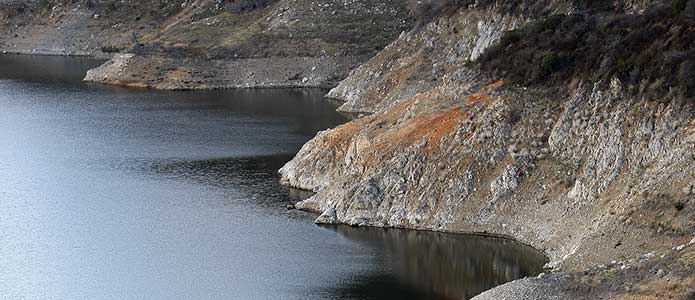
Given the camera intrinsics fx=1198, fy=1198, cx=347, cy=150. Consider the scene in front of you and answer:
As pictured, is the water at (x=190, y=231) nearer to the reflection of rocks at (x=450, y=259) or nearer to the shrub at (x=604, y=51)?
the reflection of rocks at (x=450, y=259)

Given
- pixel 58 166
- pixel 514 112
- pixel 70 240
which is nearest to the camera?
pixel 70 240

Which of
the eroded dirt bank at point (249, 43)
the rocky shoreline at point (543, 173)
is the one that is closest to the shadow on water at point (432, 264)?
the rocky shoreline at point (543, 173)

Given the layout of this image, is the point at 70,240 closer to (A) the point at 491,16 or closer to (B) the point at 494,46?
(B) the point at 494,46

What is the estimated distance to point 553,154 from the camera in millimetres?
67125

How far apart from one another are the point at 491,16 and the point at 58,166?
40.7 meters

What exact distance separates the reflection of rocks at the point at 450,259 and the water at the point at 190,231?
0.10 metres

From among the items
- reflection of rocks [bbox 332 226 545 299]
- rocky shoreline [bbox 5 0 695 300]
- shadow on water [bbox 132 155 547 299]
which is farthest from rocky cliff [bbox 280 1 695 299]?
shadow on water [bbox 132 155 547 299]

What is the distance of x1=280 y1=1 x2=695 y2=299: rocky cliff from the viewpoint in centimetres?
5659

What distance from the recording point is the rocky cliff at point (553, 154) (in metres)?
56.6

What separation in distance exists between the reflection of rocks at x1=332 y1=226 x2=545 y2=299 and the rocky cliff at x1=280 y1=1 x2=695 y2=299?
922mm

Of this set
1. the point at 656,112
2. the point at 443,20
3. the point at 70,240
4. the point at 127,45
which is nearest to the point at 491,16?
the point at 443,20

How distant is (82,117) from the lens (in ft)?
367

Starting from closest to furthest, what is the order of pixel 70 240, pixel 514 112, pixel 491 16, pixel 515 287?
pixel 515 287, pixel 70 240, pixel 514 112, pixel 491 16

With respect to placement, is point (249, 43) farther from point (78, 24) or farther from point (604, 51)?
point (604, 51)
